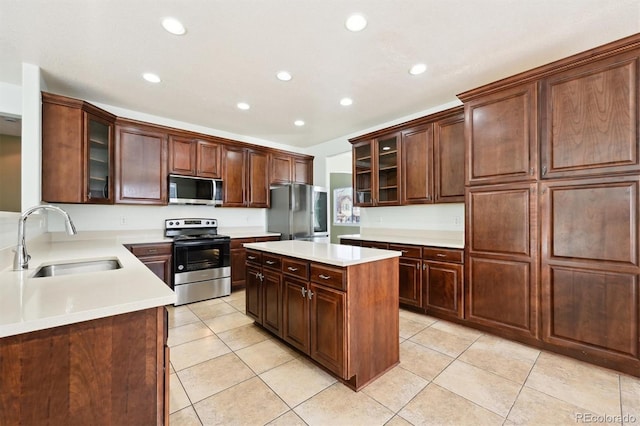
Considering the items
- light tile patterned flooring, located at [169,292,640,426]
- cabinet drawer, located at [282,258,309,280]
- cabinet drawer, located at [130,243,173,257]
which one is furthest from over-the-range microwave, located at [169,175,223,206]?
cabinet drawer, located at [282,258,309,280]

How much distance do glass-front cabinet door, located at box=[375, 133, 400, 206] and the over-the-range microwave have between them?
8.09ft

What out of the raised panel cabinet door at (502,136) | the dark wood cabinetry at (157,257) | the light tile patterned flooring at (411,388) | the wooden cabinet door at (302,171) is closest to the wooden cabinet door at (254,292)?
the light tile patterned flooring at (411,388)

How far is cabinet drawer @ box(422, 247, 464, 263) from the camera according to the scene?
2.88 metres

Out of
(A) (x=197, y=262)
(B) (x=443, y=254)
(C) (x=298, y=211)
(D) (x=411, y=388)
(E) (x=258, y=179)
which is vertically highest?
(E) (x=258, y=179)

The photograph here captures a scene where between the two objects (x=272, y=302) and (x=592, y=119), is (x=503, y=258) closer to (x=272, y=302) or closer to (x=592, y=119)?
(x=592, y=119)

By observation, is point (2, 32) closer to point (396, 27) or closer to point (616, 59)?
point (396, 27)

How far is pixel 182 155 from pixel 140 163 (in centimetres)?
55

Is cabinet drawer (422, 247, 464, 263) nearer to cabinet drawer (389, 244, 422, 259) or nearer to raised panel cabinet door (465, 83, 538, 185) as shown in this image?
cabinet drawer (389, 244, 422, 259)

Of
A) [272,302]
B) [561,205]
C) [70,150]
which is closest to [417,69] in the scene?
[561,205]

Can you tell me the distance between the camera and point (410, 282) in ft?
10.9

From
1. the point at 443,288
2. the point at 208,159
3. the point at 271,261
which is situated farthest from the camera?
the point at 208,159

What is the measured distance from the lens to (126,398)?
990mm

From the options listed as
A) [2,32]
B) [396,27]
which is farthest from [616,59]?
[2,32]

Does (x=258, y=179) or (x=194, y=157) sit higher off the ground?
(x=194, y=157)
